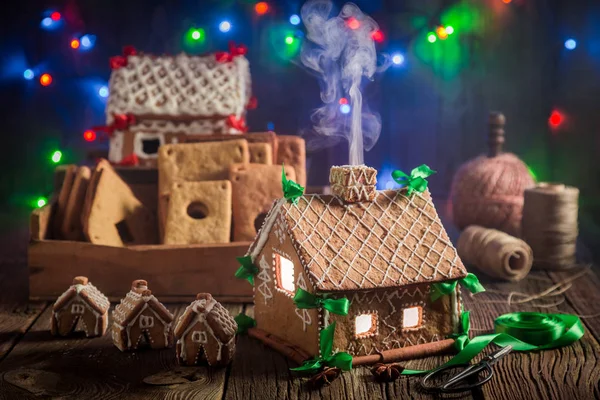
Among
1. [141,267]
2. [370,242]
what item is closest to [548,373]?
[370,242]

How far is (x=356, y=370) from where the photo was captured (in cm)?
270

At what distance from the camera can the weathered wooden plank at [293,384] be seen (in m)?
2.52

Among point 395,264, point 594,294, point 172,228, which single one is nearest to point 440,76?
point 594,294

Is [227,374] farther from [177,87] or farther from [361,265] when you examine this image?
[177,87]

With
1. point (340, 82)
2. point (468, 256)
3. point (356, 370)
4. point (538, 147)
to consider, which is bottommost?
point (356, 370)

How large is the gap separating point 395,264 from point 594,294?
1.54 meters

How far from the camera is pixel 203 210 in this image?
154 inches

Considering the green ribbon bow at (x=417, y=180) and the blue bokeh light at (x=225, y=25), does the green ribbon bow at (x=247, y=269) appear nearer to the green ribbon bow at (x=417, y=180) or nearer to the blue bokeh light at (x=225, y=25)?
the green ribbon bow at (x=417, y=180)

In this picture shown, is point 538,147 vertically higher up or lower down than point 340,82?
lower down

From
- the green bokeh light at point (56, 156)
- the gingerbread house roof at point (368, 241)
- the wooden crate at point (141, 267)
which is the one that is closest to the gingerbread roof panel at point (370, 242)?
the gingerbread house roof at point (368, 241)

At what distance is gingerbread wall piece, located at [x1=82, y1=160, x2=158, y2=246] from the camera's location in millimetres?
3723

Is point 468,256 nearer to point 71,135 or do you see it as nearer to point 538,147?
point 538,147

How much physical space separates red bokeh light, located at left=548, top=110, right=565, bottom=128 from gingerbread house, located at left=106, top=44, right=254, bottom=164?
203 cm

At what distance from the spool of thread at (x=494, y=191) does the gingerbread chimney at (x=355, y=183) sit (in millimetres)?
1893
